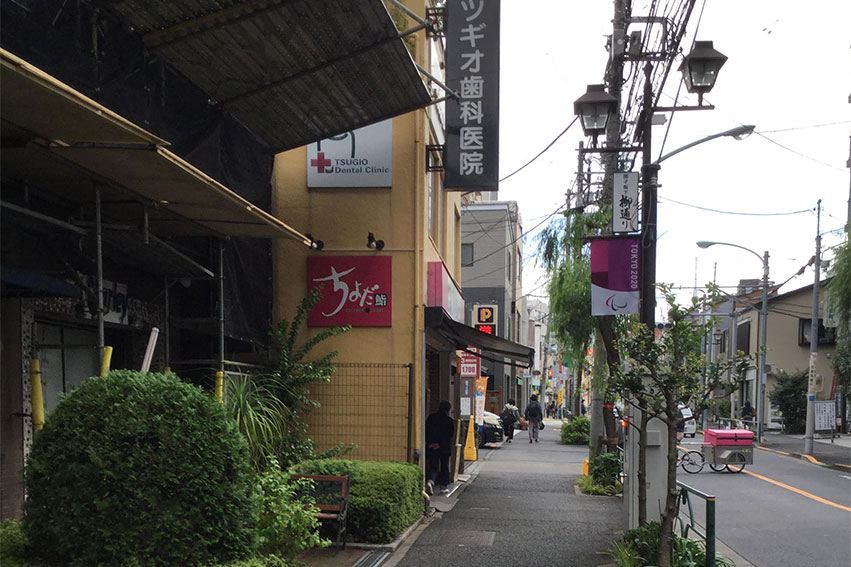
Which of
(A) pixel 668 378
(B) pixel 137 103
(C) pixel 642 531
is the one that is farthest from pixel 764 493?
(B) pixel 137 103

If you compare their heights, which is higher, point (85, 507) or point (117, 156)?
point (117, 156)

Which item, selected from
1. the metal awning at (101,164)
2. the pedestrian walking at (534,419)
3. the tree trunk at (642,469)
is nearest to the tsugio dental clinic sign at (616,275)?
the tree trunk at (642,469)

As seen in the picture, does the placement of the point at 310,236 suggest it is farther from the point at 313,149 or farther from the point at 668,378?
the point at 668,378

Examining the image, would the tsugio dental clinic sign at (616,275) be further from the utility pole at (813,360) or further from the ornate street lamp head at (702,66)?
the utility pole at (813,360)

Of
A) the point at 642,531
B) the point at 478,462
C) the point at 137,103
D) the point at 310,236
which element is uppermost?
the point at 137,103

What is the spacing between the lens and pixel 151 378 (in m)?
5.02

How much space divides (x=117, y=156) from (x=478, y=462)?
681 inches

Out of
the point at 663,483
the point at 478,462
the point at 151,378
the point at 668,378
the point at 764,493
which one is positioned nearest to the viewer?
the point at 151,378

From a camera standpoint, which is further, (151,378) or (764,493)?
(764,493)

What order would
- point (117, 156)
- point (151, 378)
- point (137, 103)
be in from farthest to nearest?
point (137, 103) < point (117, 156) < point (151, 378)

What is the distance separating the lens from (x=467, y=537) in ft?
33.7

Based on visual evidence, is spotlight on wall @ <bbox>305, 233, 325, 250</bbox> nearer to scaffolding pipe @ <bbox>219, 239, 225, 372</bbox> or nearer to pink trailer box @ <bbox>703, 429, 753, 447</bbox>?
scaffolding pipe @ <bbox>219, 239, 225, 372</bbox>

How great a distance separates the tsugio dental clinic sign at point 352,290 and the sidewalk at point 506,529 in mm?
3088

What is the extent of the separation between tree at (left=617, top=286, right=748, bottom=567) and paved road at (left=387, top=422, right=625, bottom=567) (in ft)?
7.01
